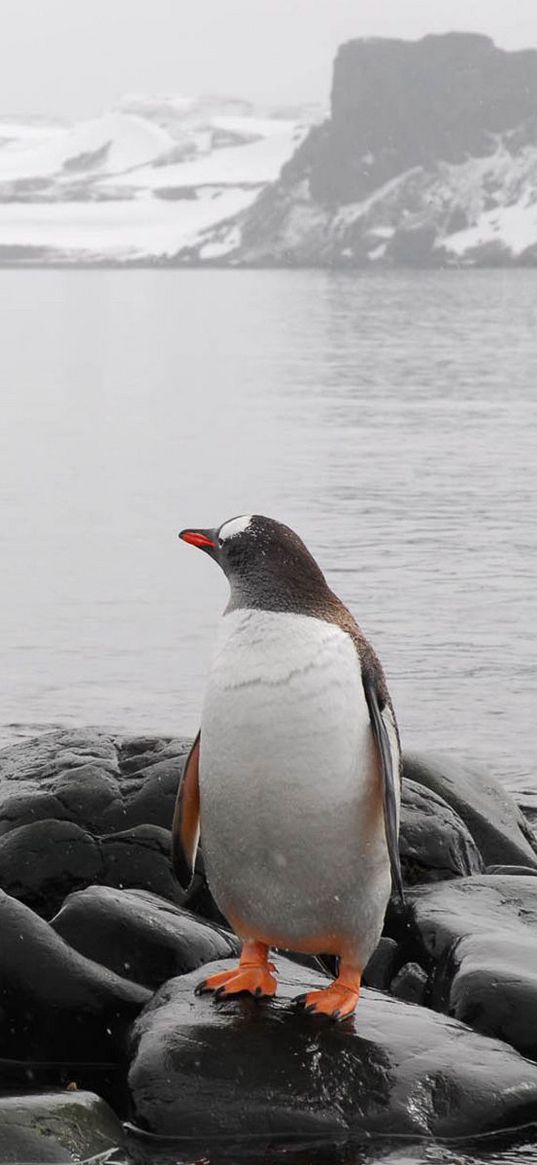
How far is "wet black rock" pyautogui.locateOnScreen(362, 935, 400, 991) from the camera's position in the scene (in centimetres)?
575

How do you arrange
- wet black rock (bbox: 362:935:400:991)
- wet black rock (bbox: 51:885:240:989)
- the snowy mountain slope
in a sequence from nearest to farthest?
wet black rock (bbox: 51:885:240:989) < wet black rock (bbox: 362:935:400:991) < the snowy mountain slope

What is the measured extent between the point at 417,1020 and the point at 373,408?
25895 mm

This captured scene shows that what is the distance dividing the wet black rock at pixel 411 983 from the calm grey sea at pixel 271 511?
12.6ft

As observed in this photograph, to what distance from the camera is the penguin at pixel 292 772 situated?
A: 465cm

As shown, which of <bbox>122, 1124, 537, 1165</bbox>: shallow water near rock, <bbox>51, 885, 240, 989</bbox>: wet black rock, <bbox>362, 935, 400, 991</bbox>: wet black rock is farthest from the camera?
<bbox>362, 935, 400, 991</bbox>: wet black rock

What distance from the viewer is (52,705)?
36.5 feet

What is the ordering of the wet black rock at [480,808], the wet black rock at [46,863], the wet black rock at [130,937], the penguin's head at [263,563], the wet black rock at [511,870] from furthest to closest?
the wet black rock at [480,808]
the wet black rock at [511,870]
the wet black rock at [46,863]
the wet black rock at [130,937]
the penguin's head at [263,563]

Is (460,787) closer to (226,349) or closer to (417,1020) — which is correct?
(417,1020)

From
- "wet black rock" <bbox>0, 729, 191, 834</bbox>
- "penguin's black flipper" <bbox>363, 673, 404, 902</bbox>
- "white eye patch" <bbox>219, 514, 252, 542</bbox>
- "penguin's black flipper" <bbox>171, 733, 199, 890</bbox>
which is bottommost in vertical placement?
"wet black rock" <bbox>0, 729, 191, 834</bbox>

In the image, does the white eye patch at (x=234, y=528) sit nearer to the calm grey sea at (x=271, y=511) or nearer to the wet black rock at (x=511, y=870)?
the wet black rock at (x=511, y=870)

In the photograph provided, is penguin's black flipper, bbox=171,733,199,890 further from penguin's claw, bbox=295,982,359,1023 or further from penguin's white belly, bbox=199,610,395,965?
penguin's claw, bbox=295,982,359,1023

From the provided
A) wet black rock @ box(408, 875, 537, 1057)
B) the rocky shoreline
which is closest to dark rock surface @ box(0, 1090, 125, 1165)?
the rocky shoreline

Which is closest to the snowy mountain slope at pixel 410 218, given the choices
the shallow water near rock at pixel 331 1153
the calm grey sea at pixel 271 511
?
the calm grey sea at pixel 271 511

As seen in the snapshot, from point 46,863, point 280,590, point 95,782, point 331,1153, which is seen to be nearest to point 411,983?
point 331,1153
